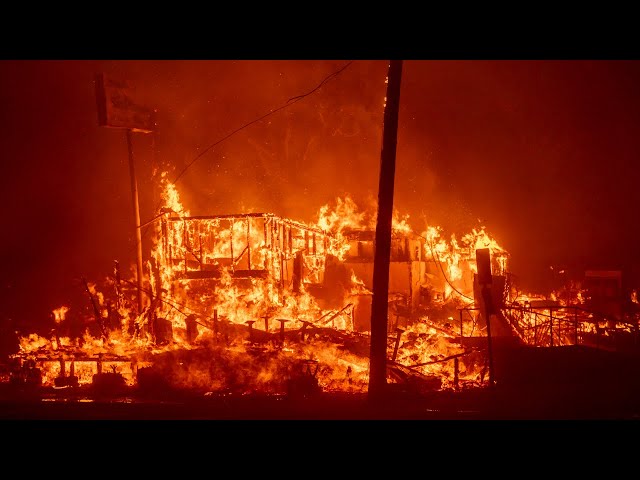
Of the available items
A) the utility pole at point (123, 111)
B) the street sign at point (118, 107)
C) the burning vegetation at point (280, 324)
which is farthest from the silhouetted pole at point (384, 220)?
the street sign at point (118, 107)

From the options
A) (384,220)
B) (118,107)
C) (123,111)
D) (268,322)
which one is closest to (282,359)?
(268,322)

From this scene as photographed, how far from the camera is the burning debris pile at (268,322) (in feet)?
42.5

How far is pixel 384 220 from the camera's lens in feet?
34.1

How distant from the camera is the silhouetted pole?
33.8 feet

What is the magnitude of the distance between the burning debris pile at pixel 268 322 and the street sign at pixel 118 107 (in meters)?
4.14

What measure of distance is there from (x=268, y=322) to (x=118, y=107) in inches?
405

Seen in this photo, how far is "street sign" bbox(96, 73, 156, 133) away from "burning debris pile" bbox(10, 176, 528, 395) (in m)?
4.14

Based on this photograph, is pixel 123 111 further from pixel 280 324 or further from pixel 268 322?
pixel 280 324

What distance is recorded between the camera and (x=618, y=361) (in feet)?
40.5

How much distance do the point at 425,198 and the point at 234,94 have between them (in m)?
14.5

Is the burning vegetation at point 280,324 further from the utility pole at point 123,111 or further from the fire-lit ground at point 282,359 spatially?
the utility pole at point 123,111

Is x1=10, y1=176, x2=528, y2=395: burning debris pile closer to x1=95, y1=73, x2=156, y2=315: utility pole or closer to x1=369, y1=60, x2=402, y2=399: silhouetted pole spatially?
x1=95, y1=73, x2=156, y2=315: utility pole

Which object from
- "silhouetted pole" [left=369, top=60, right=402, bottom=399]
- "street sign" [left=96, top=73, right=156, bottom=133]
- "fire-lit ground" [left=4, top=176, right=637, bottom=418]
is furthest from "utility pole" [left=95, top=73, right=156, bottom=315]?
"silhouetted pole" [left=369, top=60, right=402, bottom=399]

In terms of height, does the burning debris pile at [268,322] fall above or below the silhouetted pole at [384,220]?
below
